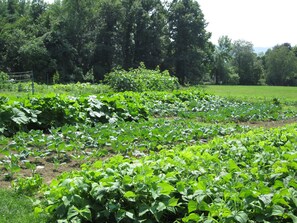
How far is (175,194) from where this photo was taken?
338cm

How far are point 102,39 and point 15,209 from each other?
142 ft

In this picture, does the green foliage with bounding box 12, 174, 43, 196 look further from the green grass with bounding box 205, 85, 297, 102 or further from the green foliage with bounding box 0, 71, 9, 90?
the green grass with bounding box 205, 85, 297, 102

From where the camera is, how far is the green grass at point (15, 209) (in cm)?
372

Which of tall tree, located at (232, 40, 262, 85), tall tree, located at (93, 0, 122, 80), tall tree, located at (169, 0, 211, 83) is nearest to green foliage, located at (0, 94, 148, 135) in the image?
tall tree, located at (93, 0, 122, 80)

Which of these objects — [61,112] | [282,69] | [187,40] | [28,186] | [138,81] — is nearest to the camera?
[28,186]

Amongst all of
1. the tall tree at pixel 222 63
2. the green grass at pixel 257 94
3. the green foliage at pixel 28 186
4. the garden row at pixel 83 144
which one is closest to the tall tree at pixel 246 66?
the tall tree at pixel 222 63

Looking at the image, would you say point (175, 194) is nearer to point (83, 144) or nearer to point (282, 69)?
point (83, 144)

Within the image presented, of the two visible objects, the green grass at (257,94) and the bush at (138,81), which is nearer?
the bush at (138,81)

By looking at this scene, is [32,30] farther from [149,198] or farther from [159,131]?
[149,198]

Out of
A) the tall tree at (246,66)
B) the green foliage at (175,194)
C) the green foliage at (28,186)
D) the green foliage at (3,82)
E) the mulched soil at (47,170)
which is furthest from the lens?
the tall tree at (246,66)

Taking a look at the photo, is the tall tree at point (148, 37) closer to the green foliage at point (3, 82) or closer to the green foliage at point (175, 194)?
the green foliage at point (3, 82)

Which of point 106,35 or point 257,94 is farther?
point 106,35

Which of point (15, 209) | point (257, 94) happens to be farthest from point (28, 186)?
point (257, 94)

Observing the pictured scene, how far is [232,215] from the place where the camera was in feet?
9.29
